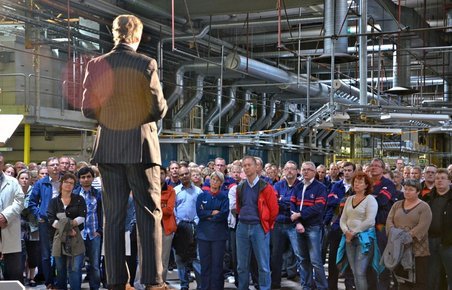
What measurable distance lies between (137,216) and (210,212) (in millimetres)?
4670

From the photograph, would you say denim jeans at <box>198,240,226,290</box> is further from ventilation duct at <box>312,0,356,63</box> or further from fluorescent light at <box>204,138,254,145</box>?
fluorescent light at <box>204,138,254,145</box>

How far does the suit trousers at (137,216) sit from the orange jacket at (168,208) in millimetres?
4549

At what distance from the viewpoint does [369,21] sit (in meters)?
15.2

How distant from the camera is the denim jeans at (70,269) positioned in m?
8.29

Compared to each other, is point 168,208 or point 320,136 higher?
point 320,136

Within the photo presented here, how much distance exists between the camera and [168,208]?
8.59 m

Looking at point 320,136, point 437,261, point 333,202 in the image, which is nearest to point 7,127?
point 333,202

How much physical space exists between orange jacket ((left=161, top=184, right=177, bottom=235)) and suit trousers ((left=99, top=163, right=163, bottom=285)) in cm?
455

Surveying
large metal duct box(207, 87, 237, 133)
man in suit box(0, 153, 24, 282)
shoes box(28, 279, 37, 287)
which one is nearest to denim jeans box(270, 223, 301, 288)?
shoes box(28, 279, 37, 287)

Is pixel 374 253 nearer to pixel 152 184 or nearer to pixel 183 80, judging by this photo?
pixel 152 184

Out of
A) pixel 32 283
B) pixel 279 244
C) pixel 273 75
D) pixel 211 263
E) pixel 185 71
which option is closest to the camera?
pixel 211 263

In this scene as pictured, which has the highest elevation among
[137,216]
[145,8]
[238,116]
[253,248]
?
[145,8]

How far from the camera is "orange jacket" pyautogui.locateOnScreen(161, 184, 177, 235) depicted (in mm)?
8516

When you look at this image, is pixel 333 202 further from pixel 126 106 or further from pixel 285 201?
pixel 126 106
